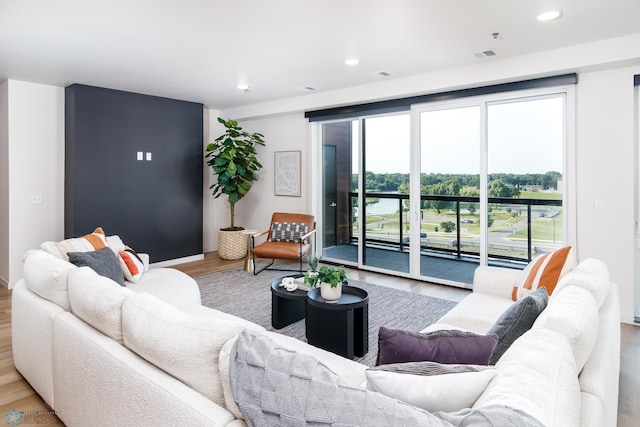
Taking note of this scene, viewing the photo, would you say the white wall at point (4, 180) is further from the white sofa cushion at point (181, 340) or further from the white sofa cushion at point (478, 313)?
the white sofa cushion at point (478, 313)

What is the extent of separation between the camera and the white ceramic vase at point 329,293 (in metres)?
2.96

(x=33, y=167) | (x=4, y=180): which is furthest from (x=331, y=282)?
(x=4, y=180)

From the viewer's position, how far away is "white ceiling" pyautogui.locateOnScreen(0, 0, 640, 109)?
9.38 feet

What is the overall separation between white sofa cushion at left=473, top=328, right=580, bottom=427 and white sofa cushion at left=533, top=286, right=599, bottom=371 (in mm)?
79

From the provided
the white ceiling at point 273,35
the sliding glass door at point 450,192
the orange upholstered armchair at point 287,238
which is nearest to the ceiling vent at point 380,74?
the white ceiling at point 273,35

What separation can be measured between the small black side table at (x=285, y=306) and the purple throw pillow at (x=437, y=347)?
1.91 m

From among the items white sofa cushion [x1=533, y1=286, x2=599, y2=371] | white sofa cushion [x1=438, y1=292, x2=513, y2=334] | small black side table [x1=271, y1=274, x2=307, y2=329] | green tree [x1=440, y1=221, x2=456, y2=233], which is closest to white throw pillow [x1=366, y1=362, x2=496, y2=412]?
white sofa cushion [x1=533, y1=286, x2=599, y2=371]

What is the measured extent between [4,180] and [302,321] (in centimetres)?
416

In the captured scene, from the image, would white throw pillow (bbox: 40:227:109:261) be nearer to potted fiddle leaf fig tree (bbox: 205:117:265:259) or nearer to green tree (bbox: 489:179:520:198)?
potted fiddle leaf fig tree (bbox: 205:117:265:259)

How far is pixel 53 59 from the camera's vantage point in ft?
13.2

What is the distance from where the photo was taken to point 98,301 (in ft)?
5.80

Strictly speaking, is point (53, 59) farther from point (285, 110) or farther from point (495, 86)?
point (495, 86)

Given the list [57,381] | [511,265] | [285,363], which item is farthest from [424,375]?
[511,265]

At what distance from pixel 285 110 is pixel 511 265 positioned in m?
3.86
